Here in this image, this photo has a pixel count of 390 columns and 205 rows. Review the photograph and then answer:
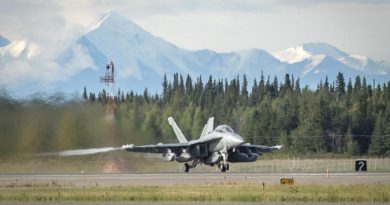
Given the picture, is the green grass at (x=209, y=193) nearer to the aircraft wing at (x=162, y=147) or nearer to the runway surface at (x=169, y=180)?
the runway surface at (x=169, y=180)

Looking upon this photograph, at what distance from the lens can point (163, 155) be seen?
74000mm

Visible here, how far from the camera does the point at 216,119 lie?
454 ft

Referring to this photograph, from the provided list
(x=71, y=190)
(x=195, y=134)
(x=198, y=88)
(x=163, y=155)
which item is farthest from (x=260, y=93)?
(x=71, y=190)

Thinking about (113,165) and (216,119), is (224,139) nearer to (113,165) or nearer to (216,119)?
(113,165)

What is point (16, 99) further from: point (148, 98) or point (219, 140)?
point (148, 98)

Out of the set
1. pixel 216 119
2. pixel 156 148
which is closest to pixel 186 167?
pixel 156 148

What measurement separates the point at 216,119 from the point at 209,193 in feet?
313

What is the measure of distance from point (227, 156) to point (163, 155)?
5.09m

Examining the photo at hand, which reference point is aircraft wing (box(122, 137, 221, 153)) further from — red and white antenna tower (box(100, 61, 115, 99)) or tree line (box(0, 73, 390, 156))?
red and white antenna tower (box(100, 61, 115, 99))

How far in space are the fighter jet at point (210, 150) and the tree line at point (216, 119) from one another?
2181mm

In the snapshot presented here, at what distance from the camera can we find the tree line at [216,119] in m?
65.3

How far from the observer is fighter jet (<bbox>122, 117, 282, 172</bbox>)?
70669 mm

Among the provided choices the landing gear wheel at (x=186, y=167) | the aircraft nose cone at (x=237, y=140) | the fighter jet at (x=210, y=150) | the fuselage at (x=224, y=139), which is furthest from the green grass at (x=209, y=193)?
the landing gear wheel at (x=186, y=167)

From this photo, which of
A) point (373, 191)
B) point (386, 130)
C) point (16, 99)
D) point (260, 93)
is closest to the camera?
point (373, 191)
